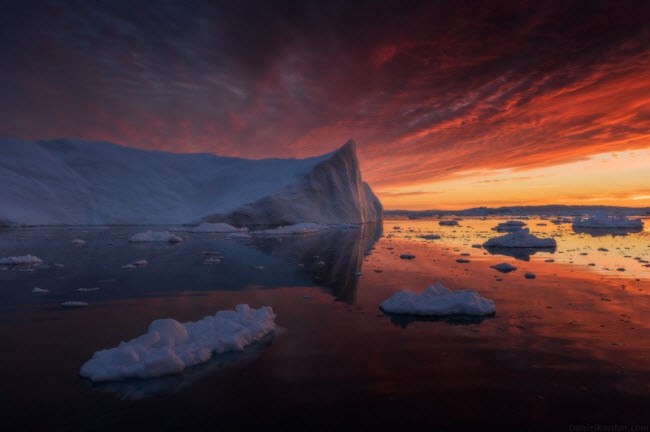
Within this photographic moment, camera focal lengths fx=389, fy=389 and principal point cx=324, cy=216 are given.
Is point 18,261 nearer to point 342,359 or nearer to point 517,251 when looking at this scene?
point 342,359

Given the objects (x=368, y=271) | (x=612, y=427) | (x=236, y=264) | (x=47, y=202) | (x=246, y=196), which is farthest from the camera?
(x=246, y=196)

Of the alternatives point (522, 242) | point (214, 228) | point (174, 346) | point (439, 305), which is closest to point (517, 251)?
point (522, 242)

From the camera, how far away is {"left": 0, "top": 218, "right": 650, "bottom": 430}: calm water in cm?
275

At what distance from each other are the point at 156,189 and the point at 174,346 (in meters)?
37.3

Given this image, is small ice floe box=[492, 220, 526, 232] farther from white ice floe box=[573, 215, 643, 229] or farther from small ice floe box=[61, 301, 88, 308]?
small ice floe box=[61, 301, 88, 308]

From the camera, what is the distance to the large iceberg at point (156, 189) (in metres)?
31.9

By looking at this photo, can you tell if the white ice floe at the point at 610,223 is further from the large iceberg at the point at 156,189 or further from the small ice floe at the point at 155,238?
the small ice floe at the point at 155,238

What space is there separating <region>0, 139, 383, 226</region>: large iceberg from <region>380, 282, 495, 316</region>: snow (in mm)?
28064

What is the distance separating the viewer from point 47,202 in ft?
104

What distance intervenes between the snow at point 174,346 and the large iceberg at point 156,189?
94.5ft

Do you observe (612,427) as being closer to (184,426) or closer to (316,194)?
(184,426)

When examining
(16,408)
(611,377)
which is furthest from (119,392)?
(611,377)

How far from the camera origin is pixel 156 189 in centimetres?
3788

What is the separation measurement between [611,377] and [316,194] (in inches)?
1304
